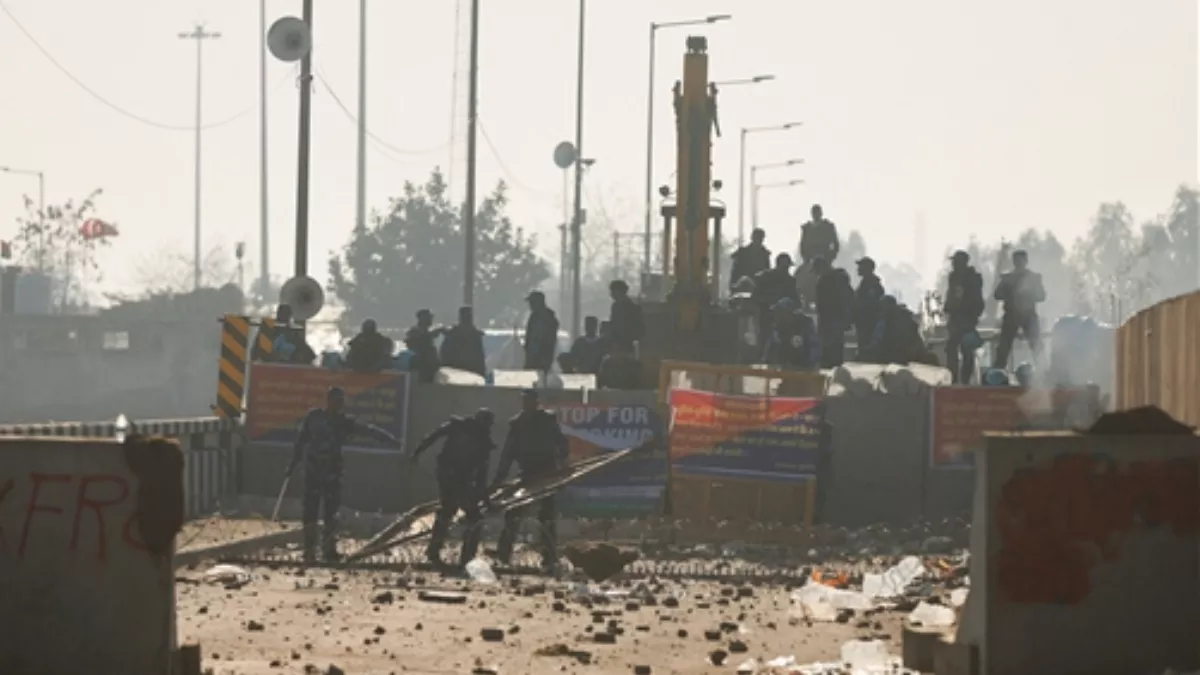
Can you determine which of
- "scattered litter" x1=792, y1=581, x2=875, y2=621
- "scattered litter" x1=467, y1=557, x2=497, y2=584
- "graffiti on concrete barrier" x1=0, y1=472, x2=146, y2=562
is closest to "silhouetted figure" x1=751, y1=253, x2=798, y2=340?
"scattered litter" x1=467, y1=557, x2=497, y2=584

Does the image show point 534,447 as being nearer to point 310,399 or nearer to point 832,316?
point 310,399

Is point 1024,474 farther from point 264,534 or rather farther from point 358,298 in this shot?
point 358,298

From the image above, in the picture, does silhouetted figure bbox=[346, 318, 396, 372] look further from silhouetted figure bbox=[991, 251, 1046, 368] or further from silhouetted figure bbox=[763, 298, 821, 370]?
silhouetted figure bbox=[991, 251, 1046, 368]

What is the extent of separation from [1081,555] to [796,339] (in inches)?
615

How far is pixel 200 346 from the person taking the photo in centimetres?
8288

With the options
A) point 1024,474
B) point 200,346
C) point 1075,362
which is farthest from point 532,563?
point 200,346

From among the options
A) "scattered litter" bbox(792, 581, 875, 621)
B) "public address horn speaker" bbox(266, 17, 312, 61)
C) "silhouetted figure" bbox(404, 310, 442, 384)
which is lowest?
"scattered litter" bbox(792, 581, 875, 621)

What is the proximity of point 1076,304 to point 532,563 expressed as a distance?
134 meters

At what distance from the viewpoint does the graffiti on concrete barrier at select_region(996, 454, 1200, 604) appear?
1120cm

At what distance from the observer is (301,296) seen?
94.4 feet

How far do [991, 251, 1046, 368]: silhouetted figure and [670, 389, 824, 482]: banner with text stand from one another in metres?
4.20

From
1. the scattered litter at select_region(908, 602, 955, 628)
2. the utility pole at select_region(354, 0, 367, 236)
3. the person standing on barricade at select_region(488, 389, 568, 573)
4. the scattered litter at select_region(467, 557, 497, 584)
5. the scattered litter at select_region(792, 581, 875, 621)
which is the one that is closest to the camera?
the scattered litter at select_region(908, 602, 955, 628)

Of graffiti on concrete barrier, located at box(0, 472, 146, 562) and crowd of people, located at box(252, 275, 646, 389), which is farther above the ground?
crowd of people, located at box(252, 275, 646, 389)

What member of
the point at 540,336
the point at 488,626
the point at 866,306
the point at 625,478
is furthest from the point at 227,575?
the point at 866,306
